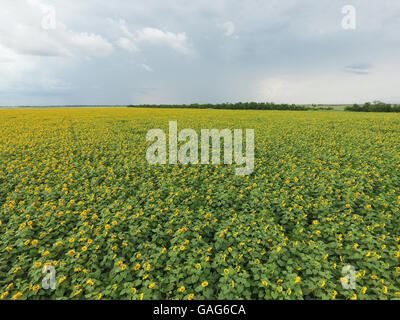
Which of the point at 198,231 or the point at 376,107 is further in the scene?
the point at 376,107

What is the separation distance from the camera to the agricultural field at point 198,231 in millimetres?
2963

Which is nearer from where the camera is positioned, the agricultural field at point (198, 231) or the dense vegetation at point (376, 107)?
the agricultural field at point (198, 231)

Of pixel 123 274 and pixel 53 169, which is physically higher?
pixel 53 169

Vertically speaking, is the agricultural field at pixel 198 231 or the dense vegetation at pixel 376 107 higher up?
the dense vegetation at pixel 376 107

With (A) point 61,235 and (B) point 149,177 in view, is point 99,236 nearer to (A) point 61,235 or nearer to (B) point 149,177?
(A) point 61,235

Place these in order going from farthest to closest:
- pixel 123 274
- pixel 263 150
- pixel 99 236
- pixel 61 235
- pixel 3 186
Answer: pixel 263 150
pixel 3 186
pixel 61 235
pixel 99 236
pixel 123 274

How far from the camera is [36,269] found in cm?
315

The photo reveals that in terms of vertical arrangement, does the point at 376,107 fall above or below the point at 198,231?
above

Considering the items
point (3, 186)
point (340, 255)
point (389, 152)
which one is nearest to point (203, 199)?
point (340, 255)

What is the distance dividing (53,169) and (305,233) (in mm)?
8562

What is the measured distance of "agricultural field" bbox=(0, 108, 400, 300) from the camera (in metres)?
2.96

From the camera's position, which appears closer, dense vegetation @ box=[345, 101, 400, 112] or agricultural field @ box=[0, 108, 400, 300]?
agricultural field @ box=[0, 108, 400, 300]

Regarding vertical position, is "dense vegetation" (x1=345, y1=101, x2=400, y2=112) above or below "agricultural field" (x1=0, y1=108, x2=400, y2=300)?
above

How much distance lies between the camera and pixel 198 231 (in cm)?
422
